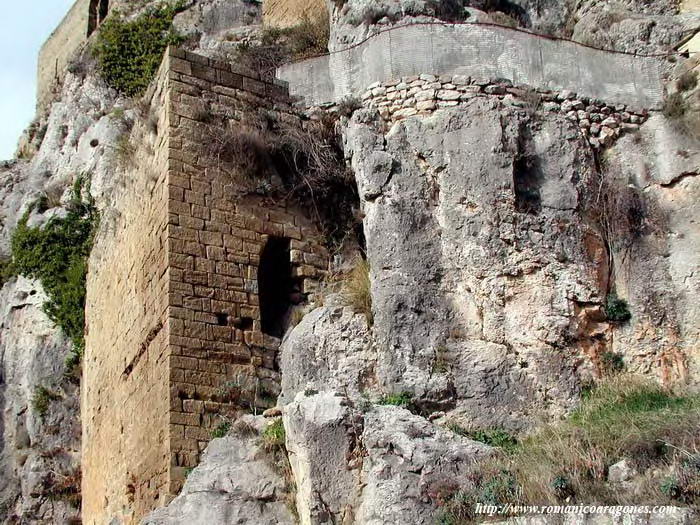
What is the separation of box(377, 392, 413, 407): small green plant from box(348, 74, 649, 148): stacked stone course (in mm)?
2934

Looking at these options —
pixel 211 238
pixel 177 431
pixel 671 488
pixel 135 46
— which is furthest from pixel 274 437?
pixel 135 46

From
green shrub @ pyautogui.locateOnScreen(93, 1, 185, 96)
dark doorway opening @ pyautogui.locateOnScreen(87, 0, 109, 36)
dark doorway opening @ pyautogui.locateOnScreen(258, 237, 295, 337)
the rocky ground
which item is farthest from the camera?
dark doorway opening @ pyautogui.locateOnScreen(87, 0, 109, 36)

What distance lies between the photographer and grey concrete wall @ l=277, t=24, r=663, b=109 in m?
10.0

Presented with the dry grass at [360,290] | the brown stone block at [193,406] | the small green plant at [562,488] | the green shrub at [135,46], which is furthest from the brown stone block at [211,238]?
the green shrub at [135,46]

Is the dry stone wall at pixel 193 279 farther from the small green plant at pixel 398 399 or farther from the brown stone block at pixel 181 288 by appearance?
the small green plant at pixel 398 399

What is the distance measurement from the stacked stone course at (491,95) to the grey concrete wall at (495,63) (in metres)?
0.09

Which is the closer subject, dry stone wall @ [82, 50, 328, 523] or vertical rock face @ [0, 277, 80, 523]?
dry stone wall @ [82, 50, 328, 523]

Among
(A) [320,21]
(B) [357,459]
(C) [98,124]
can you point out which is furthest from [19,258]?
(B) [357,459]

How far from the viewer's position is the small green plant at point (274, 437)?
8.33 m

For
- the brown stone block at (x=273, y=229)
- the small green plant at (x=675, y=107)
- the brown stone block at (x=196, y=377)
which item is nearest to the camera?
the brown stone block at (x=196, y=377)

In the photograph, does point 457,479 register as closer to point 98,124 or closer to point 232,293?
point 232,293

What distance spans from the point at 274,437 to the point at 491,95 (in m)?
4.05

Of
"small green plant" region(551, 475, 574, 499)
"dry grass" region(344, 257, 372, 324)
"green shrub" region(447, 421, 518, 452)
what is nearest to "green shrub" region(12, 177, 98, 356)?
"dry grass" region(344, 257, 372, 324)

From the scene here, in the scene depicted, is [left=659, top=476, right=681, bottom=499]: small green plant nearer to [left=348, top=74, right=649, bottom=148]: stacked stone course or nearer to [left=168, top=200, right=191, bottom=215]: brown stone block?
[left=348, top=74, right=649, bottom=148]: stacked stone course
